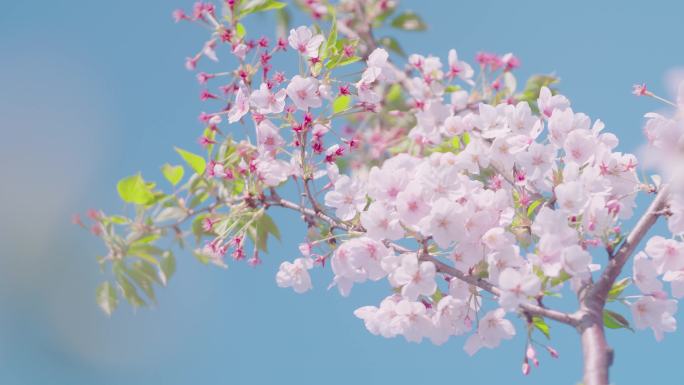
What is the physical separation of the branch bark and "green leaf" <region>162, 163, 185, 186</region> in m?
1.51

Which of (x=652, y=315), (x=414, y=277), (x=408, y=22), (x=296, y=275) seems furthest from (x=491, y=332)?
(x=408, y=22)

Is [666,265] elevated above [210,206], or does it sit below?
below

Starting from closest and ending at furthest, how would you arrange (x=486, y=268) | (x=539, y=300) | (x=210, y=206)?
(x=539, y=300), (x=486, y=268), (x=210, y=206)

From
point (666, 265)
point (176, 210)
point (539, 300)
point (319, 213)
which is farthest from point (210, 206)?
point (666, 265)

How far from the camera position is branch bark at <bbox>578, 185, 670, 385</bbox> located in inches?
57.5

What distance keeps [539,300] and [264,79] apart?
34.2 inches

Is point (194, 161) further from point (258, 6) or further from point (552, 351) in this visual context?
point (552, 351)

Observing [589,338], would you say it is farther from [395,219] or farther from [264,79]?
[264,79]

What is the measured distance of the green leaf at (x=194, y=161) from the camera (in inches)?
94.7

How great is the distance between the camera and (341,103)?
78.1 inches

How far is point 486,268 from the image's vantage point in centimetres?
172

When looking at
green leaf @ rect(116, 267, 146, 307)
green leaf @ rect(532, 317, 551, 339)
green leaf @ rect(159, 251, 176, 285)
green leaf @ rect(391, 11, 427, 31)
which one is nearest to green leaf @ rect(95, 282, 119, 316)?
green leaf @ rect(116, 267, 146, 307)

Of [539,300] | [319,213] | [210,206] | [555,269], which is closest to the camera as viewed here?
[555,269]

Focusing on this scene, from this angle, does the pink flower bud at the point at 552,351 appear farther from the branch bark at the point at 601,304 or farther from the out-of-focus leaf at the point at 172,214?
the out-of-focus leaf at the point at 172,214
